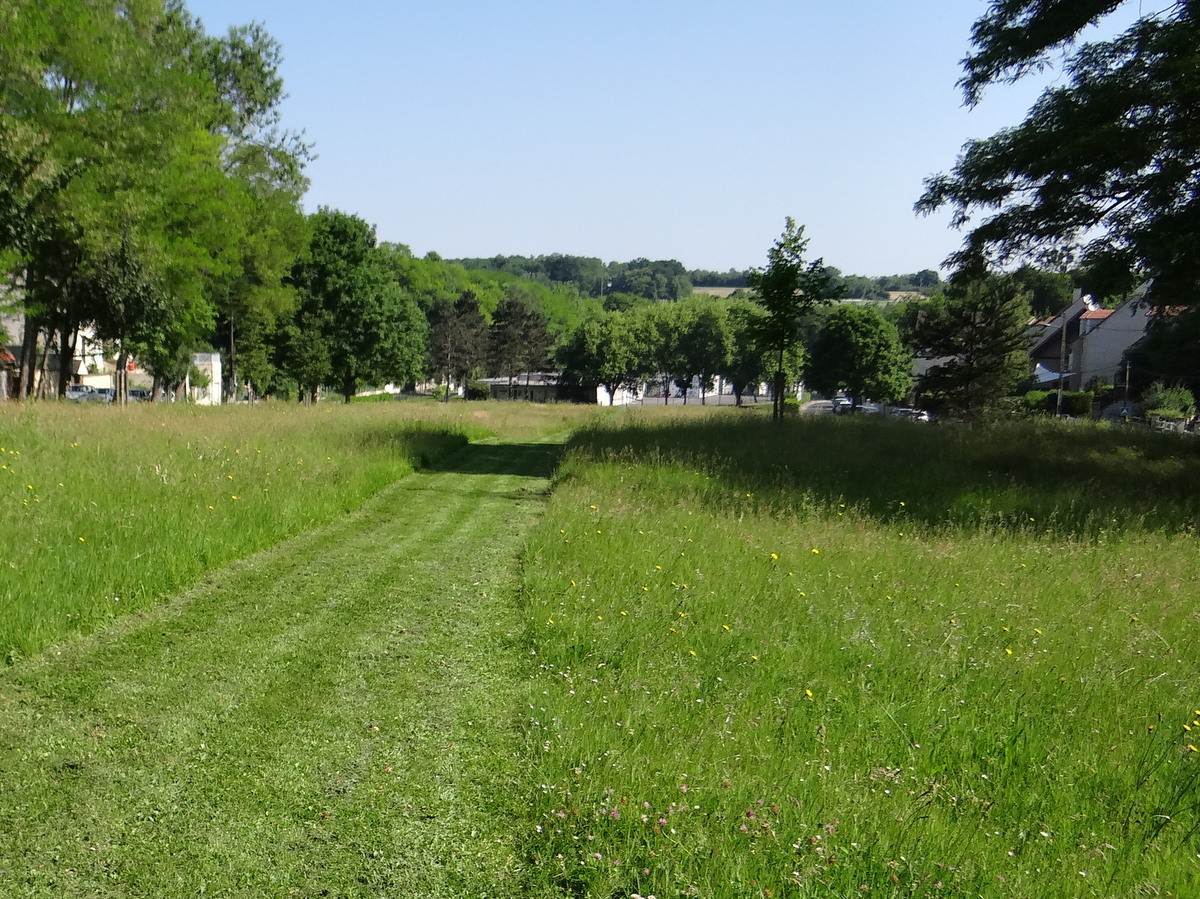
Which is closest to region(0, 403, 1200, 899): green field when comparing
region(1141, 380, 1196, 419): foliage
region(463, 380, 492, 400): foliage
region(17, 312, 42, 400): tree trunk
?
region(17, 312, 42, 400): tree trunk

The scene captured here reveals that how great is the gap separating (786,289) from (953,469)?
1083 centimetres

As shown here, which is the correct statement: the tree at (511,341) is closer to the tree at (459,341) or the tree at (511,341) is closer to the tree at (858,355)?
the tree at (459,341)

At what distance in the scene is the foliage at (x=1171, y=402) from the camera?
5350 centimetres

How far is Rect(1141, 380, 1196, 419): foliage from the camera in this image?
176 ft

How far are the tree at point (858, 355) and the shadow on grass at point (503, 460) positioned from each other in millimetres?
50249

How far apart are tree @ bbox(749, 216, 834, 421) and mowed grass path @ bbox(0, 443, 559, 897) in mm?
20047

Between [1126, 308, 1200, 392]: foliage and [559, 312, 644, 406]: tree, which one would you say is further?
[559, 312, 644, 406]: tree

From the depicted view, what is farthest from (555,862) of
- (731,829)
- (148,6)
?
(148,6)

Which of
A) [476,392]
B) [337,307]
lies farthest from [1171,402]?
[476,392]

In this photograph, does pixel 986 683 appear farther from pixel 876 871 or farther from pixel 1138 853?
pixel 876 871

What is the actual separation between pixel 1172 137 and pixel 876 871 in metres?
17.0

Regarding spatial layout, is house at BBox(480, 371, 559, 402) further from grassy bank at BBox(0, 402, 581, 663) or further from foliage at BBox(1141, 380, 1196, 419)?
grassy bank at BBox(0, 402, 581, 663)

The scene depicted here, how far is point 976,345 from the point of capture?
42719 millimetres

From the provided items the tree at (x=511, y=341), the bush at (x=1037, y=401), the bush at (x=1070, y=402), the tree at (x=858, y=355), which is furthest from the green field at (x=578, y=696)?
the tree at (x=511, y=341)
